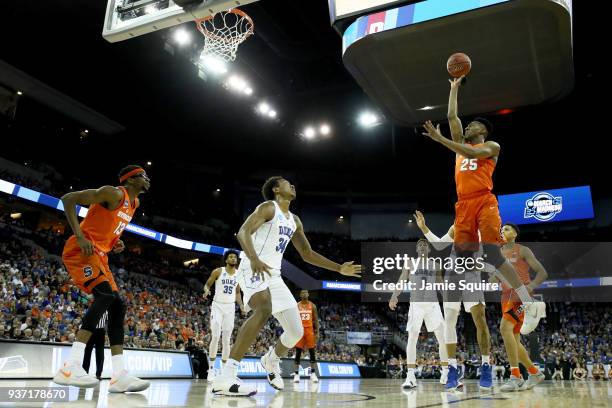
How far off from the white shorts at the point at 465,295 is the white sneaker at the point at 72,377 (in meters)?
4.31

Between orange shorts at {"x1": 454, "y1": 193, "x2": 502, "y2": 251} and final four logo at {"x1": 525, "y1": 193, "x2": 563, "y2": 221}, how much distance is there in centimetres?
2608

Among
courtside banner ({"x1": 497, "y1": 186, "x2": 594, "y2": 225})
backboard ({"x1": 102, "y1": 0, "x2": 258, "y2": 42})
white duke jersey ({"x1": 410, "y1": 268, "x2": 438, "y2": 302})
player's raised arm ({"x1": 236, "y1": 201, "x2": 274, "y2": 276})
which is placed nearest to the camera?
player's raised arm ({"x1": 236, "y1": 201, "x2": 274, "y2": 276})

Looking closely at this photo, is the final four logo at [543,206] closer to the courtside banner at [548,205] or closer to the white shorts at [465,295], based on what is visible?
the courtside banner at [548,205]

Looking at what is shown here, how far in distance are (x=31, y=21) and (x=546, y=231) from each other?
1171 inches

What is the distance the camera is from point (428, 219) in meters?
35.0

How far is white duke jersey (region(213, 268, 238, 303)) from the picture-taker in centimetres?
966

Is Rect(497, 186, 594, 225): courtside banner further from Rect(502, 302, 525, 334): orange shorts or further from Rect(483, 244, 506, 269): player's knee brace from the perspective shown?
Rect(483, 244, 506, 269): player's knee brace

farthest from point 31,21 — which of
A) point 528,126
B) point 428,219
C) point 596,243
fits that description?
point 596,243

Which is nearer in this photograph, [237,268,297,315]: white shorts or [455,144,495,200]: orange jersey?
[237,268,297,315]: white shorts

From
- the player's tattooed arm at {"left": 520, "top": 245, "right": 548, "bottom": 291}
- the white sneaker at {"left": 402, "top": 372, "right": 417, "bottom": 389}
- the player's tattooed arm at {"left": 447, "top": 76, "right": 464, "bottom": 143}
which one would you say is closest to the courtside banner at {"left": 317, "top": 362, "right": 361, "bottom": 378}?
the white sneaker at {"left": 402, "top": 372, "right": 417, "bottom": 389}

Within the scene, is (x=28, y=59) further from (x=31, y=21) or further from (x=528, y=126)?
(x=528, y=126)

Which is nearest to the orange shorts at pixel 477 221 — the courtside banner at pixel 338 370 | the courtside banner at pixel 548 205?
the courtside banner at pixel 338 370

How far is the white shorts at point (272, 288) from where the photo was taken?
465 centimetres

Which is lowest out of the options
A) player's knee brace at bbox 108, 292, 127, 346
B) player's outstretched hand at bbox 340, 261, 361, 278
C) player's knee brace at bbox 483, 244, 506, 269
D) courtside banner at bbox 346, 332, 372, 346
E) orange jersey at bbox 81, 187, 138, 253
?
courtside banner at bbox 346, 332, 372, 346
